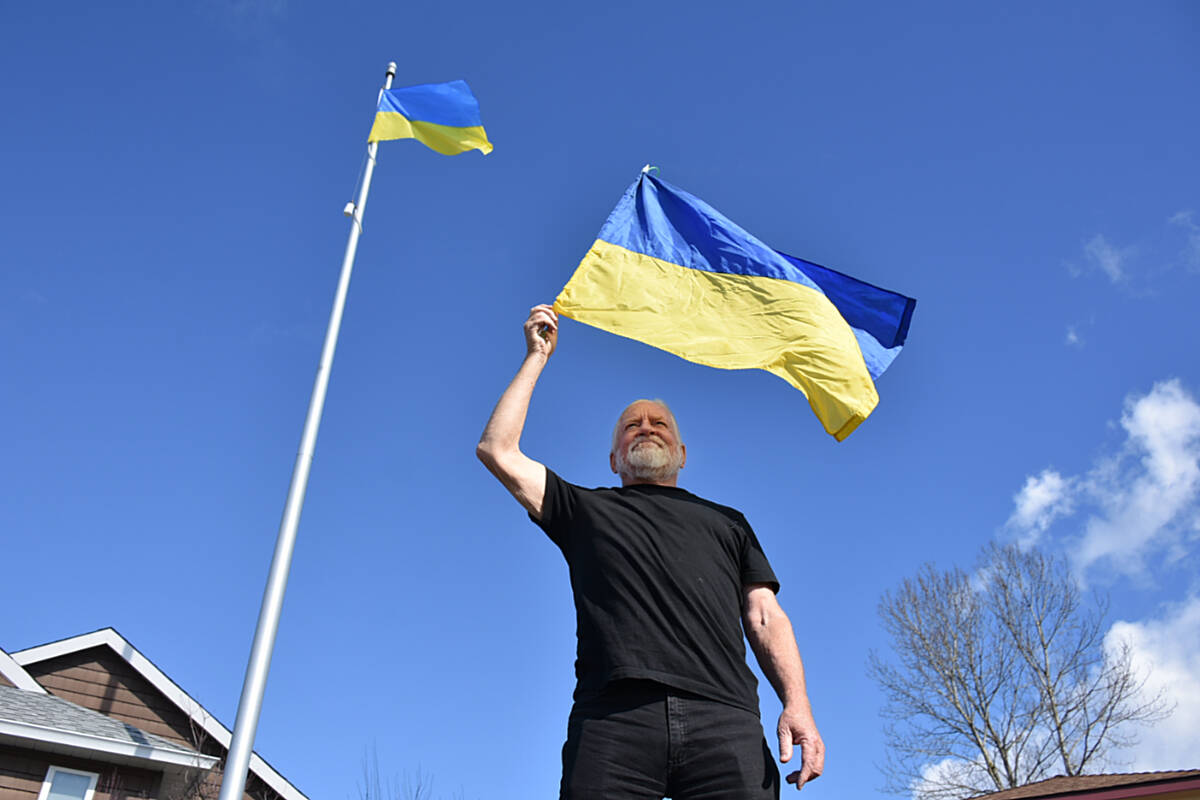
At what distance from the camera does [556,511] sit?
298cm

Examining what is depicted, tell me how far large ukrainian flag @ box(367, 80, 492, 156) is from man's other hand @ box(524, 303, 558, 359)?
7.41 meters

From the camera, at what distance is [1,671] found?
12703 millimetres

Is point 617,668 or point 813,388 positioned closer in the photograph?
point 617,668

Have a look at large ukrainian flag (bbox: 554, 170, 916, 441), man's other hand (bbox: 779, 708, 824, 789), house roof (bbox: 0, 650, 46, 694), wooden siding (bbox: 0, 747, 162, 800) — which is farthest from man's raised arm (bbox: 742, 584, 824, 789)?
house roof (bbox: 0, 650, 46, 694)

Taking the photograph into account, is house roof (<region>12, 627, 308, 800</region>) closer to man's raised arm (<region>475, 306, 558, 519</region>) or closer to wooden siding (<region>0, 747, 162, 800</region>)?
wooden siding (<region>0, 747, 162, 800</region>)

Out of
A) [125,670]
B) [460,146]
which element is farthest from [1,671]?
[460,146]

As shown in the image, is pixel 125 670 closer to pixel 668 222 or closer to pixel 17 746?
pixel 17 746

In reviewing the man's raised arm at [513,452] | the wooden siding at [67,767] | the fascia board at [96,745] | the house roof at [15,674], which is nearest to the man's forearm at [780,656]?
the man's raised arm at [513,452]

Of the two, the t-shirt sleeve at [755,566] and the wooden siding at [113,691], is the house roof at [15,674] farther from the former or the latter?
the t-shirt sleeve at [755,566]

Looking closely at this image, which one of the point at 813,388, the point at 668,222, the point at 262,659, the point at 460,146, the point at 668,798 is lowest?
the point at 668,798

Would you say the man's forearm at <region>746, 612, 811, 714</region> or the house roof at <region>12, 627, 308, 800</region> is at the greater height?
the house roof at <region>12, 627, 308, 800</region>

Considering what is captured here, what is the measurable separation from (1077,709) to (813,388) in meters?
21.9

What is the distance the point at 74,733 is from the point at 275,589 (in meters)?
6.50

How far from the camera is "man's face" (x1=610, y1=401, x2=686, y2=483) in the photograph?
3289 mm
